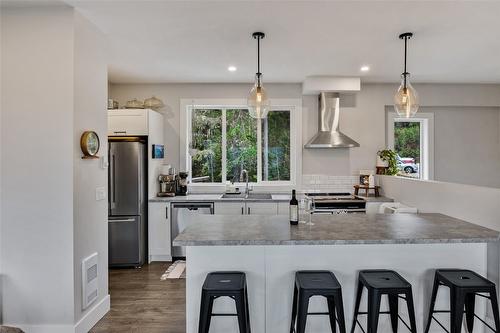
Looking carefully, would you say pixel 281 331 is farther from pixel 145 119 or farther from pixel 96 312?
pixel 145 119

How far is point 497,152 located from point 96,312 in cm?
615

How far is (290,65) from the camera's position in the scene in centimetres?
418

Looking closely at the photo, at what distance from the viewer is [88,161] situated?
9.25ft

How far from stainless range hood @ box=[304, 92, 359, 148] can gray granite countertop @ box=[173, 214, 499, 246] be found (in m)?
2.13

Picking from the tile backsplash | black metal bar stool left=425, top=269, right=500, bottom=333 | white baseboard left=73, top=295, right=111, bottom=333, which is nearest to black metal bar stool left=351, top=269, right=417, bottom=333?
black metal bar stool left=425, top=269, right=500, bottom=333

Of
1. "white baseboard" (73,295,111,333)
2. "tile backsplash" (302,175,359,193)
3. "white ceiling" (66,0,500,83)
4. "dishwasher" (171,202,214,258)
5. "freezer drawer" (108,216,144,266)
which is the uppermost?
"white ceiling" (66,0,500,83)

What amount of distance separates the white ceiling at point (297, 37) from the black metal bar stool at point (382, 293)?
2.07 m

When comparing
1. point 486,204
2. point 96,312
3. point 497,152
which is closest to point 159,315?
point 96,312

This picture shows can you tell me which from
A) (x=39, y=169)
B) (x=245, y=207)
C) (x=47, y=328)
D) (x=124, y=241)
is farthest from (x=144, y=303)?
(x=245, y=207)

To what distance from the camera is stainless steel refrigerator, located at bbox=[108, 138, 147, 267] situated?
4262 millimetres

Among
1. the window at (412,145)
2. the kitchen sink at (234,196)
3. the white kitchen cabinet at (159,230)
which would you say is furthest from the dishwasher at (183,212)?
the window at (412,145)

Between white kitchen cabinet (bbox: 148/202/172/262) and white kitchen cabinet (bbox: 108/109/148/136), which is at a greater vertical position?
white kitchen cabinet (bbox: 108/109/148/136)

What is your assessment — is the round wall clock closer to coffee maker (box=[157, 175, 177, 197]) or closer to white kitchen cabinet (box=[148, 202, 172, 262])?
white kitchen cabinet (box=[148, 202, 172, 262])

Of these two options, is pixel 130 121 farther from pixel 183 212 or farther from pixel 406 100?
pixel 406 100
